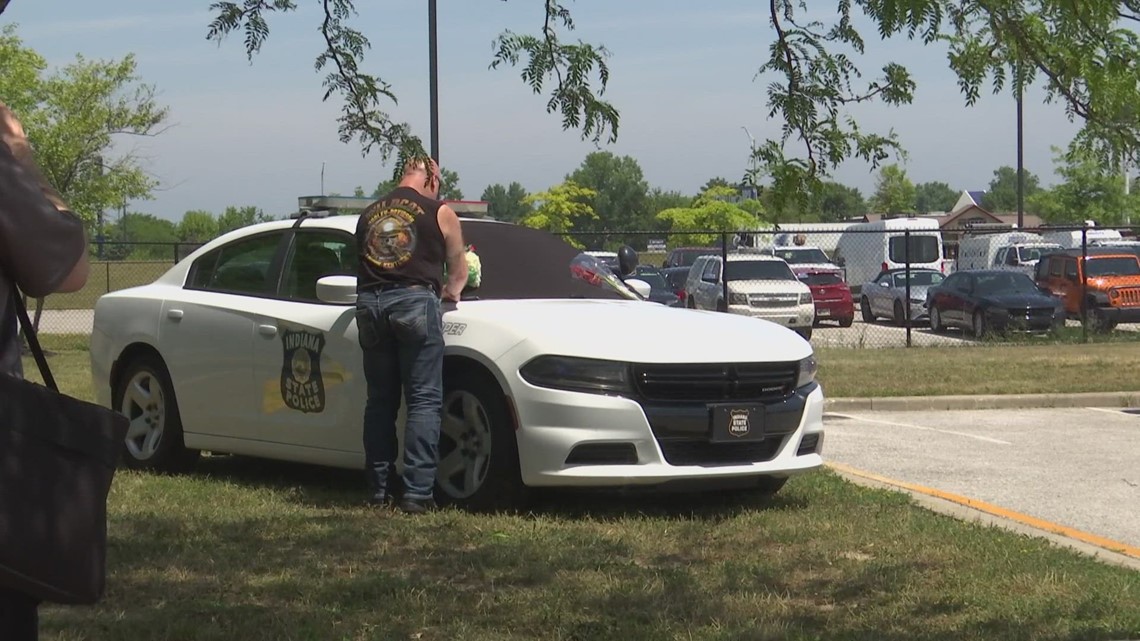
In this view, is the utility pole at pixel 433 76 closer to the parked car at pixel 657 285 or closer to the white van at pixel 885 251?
the parked car at pixel 657 285

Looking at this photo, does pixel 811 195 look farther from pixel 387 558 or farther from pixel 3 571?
pixel 3 571

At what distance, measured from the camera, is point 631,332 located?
7137mm

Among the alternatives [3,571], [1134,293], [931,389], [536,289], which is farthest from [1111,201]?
[3,571]

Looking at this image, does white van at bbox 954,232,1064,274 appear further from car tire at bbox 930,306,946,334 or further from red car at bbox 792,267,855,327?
car tire at bbox 930,306,946,334

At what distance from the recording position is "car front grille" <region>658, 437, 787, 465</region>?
23.1ft

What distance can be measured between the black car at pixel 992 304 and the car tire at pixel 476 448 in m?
21.3

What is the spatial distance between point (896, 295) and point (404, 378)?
88.5ft

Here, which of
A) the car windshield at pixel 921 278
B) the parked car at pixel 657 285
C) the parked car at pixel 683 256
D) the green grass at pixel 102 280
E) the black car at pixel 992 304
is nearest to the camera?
the parked car at pixel 657 285

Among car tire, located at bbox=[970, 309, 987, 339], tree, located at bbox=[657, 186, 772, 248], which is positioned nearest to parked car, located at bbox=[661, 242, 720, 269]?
tree, located at bbox=[657, 186, 772, 248]

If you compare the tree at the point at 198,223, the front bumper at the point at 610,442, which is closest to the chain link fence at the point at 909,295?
the front bumper at the point at 610,442

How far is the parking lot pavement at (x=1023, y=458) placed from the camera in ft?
26.6

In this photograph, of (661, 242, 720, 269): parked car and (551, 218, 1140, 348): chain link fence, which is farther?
(661, 242, 720, 269): parked car

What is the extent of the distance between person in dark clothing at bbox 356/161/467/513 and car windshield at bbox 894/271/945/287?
1061 inches

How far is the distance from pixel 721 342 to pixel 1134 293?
2273 cm
